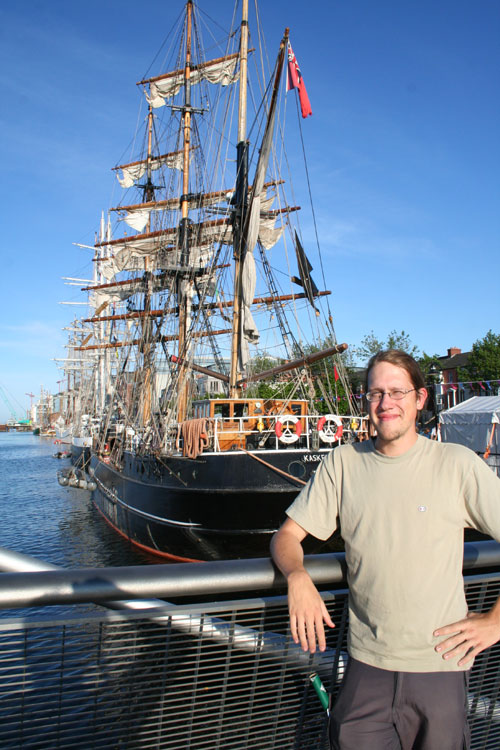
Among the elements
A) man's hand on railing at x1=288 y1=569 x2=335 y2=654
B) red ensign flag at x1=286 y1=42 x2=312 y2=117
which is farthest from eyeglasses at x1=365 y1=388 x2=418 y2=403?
red ensign flag at x1=286 y1=42 x2=312 y2=117

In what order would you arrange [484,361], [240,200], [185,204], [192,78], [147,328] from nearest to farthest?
[240,200] < [147,328] < [185,204] < [192,78] < [484,361]

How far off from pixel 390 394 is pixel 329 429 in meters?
13.6

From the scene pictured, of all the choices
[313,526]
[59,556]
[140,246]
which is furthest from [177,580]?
[140,246]

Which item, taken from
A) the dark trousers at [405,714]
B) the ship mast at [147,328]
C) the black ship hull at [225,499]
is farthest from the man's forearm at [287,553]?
the ship mast at [147,328]

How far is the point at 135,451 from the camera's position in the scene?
68.7 ft

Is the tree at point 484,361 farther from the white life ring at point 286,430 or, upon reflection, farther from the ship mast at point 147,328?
the white life ring at point 286,430

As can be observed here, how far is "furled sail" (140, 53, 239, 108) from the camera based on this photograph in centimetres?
3425

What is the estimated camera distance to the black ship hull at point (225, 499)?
47.7 feet

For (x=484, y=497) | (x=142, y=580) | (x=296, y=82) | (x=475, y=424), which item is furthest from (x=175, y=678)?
(x=475, y=424)

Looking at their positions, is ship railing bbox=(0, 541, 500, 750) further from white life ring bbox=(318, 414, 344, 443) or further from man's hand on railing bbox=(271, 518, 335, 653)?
white life ring bbox=(318, 414, 344, 443)

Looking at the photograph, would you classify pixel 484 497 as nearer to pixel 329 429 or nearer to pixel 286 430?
pixel 286 430

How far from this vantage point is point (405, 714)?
2.23 m

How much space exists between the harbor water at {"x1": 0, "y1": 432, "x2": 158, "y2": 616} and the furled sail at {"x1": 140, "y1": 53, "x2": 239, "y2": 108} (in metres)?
26.0

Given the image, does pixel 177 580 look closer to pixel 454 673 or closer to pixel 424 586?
pixel 424 586
